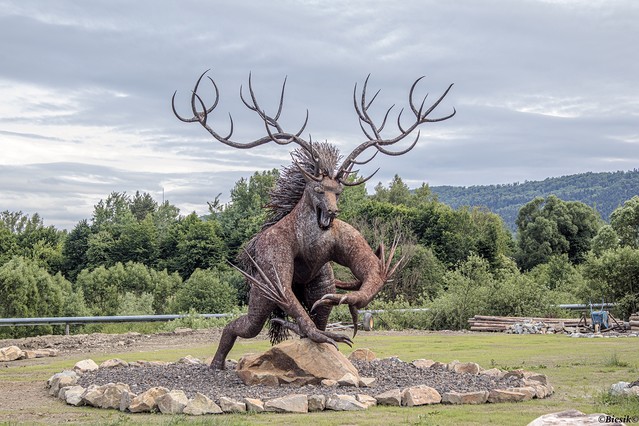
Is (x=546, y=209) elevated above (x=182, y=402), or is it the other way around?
(x=546, y=209)

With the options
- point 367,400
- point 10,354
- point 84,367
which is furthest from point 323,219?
point 10,354

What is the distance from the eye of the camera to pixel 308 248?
39.8 feet

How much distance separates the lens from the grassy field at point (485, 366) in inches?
369

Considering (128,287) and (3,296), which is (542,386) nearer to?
(3,296)

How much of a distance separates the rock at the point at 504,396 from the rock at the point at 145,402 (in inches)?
163

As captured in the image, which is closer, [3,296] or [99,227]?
[3,296]

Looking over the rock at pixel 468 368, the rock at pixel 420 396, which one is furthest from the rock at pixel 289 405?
the rock at pixel 468 368

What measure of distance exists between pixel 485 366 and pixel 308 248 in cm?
495

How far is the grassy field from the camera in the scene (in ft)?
30.8

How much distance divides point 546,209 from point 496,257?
483 inches

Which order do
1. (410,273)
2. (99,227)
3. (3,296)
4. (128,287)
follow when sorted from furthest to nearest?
(99,227) → (128,287) → (410,273) → (3,296)

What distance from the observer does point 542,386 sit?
1112 centimetres

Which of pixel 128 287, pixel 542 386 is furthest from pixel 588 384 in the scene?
pixel 128 287

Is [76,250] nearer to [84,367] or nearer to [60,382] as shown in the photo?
[84,367]
